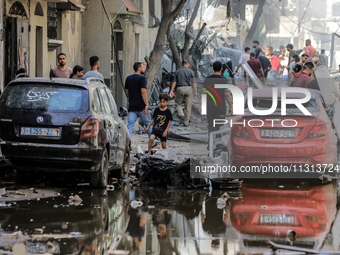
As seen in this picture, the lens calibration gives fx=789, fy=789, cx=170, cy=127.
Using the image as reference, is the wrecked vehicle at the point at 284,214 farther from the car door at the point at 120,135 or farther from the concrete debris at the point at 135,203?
the car door at the point at 120,135

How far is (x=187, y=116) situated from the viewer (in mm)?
23219

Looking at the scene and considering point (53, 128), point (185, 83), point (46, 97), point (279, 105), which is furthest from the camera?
point (185, 83)

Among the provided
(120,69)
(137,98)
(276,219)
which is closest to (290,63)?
(120,69)

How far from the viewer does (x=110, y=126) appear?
11.2 metres

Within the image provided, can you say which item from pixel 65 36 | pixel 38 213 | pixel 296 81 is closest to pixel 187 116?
pixel 65 36

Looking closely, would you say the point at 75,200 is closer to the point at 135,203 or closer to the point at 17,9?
the point at 135,203

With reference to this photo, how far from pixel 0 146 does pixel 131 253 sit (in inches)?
176

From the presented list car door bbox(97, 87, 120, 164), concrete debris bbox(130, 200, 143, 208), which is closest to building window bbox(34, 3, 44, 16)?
car door bbox(97, 87, 120, 164)

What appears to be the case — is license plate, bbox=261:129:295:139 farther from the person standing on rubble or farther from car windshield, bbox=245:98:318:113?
the person standing on rubble

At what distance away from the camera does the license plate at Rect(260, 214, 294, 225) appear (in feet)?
27.1

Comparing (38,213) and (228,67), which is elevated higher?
(228,67)

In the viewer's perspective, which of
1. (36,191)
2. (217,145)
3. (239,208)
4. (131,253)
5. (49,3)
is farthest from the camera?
(49,3)

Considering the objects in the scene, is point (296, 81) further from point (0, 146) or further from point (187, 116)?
point (0, 146)

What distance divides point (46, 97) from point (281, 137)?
11.3 ft
